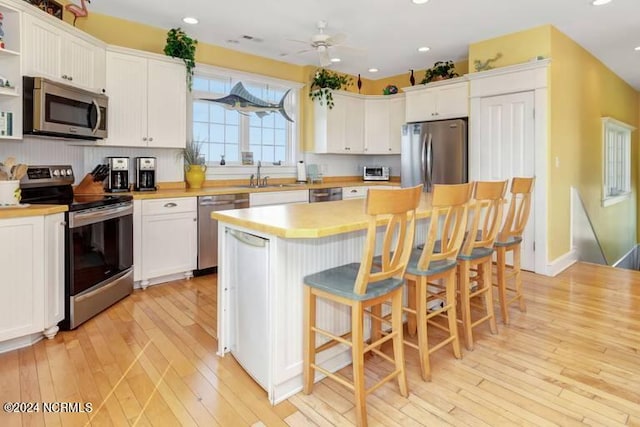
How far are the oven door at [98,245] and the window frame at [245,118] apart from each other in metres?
1.58

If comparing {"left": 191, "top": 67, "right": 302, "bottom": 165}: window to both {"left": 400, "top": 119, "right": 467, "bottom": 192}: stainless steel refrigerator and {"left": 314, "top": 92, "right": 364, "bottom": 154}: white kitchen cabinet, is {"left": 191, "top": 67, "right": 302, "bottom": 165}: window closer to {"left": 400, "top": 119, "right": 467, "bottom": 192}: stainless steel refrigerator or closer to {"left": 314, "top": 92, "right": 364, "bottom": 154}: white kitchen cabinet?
{"left": 314, "top": 92, "right": 364, "bottom": 154}: white kitchen cabinet

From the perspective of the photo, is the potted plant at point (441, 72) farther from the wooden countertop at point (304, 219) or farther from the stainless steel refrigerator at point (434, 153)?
the wooden countertop at point (304, 219)

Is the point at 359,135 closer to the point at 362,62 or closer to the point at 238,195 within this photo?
the point at 362,62

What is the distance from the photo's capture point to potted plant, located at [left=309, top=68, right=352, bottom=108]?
18.2ft

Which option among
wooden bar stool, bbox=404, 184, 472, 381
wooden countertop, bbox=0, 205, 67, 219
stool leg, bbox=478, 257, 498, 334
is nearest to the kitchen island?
wooden bar stool, bbox=404, 184, 472, 381

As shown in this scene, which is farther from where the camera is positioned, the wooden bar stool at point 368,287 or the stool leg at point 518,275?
the stool leg at point 518,275

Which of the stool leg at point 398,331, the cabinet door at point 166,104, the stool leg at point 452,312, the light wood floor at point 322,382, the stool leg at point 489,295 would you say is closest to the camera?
the light wood floor at point 322,382

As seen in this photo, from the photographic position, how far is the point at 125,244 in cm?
347

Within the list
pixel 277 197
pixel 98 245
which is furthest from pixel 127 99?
pixel 277 197

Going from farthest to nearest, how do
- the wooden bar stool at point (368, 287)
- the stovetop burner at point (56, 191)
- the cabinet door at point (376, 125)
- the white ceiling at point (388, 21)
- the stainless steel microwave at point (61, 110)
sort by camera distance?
the cabinet door at point (376, 125) → the white ceiling at point (388, 21) → the stovetop burner at point (56, 191) → the stainless steel microwave at point (61, 110) → the wooden bar stool at point (368, 287)

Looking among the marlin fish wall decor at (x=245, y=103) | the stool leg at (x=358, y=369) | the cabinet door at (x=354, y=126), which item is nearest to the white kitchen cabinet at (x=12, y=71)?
the marlin fish wall decor at (x=245, y=103)

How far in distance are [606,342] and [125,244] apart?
12.4 ft

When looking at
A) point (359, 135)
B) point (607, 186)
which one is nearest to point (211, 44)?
point (359, 135)

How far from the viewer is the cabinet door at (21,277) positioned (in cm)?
240
